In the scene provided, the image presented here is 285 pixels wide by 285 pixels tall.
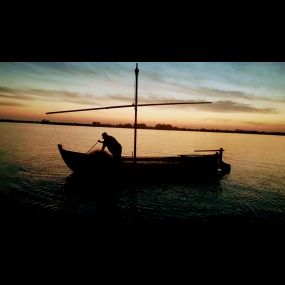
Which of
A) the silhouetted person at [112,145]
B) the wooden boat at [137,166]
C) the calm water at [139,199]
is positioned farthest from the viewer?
the wooden boat at [137,166]

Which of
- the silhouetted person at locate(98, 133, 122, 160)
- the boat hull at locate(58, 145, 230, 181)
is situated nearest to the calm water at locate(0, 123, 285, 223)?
the boat hull at locate(58, 145, 230, 181)

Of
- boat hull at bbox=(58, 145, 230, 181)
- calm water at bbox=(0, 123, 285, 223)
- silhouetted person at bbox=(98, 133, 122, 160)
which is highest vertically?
silhouetted person at bbox=(98, 133, 122, 160)

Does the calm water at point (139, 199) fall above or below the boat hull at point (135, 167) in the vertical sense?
below

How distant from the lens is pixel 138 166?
52.8 ft

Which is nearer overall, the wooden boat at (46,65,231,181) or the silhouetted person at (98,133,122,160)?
the silhouetted person at (98,133,122,160)

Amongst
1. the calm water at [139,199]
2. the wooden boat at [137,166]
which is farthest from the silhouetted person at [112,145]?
the calm water at [139,199]

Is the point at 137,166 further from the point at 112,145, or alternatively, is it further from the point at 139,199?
the point at 139,199

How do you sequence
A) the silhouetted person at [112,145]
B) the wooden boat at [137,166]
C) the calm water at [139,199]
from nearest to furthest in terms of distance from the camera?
the calm water at [139,199], the silhouetted person at [112,145], the wooden boat at [137,166]

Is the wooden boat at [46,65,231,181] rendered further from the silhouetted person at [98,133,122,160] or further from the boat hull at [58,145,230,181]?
the silhouetted person at [98,133,122,160]

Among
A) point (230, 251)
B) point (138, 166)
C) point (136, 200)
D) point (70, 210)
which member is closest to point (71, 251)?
point (230, 251)

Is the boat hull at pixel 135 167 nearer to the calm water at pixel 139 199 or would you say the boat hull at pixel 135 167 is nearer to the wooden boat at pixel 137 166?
the wooden boat at pixel 137 166
